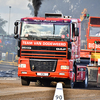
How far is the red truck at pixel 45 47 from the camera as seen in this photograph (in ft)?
49.9

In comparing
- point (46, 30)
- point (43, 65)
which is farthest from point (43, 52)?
point (46, 30)

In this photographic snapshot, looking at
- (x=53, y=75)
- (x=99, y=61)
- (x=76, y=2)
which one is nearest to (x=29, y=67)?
(x=53, y=75)

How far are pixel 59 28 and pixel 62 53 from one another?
1168 millimetres

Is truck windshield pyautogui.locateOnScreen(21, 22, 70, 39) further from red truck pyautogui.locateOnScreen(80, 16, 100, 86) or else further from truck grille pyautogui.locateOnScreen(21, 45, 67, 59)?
red truck pyautogui.locateOnScreen(80, 16, 100, 86)

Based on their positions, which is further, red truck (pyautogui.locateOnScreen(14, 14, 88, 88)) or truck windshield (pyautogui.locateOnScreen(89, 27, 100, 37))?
truck windshield (pyautogui.locateOnScreen(89, 27, 100, 37))

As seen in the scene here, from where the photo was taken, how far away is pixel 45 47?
15.3m

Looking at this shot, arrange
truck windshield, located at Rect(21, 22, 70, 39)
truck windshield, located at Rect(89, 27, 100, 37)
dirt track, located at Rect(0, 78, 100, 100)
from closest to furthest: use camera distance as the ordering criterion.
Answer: dirt track, located at Rect(0, 78, 100, 100)
truck windshield, located at Rect(21, 22, 70, 39)
truck windshield, located at Rect(89, 27, 100, 37)

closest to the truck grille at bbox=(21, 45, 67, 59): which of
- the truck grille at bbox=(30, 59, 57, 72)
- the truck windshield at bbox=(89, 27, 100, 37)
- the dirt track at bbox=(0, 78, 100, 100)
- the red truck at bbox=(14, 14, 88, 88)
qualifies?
the red truck at bbox=(14, 14, 88, 88)

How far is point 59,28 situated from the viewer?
601 inches

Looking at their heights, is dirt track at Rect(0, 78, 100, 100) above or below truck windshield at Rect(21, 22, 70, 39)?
below

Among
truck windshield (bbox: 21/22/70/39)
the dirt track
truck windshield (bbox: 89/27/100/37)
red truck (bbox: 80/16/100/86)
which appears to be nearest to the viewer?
the dirt track

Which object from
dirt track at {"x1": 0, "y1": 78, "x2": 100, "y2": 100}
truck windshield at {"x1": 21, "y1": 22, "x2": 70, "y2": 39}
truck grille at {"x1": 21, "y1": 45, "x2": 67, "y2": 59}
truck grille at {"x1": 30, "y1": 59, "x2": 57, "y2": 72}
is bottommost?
dirt track at {"x1": 0, "y1": 78, "x2": 100, "y2": 100}

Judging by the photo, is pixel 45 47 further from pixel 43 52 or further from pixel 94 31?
pixel 94 31

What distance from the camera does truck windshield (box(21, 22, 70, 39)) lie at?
15195 mm
